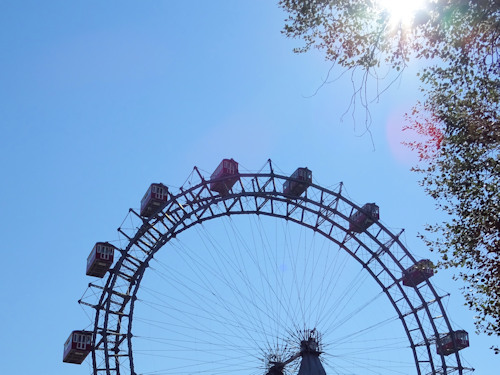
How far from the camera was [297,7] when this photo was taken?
64.2 feet

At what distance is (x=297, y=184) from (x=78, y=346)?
17.7m

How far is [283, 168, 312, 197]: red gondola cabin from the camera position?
4844 centimetres

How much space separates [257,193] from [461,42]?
2958cm

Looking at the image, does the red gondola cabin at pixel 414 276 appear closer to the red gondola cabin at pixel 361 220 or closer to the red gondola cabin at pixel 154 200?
the red gondola cabin at pixel 361 220

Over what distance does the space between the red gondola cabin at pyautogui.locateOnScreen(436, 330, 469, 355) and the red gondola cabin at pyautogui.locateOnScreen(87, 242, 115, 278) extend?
76.0 feet

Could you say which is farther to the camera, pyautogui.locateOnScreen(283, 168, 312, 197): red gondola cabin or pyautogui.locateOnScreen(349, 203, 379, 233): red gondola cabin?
pyautogui.locateOnScreen(349, 203, 379, 233): red gondola cabin

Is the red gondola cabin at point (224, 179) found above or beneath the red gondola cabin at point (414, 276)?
above

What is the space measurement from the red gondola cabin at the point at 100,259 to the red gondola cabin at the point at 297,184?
482 inches

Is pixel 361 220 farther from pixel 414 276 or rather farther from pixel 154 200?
pixel 154 200

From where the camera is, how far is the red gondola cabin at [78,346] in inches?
1681

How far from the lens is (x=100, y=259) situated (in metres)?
44.9

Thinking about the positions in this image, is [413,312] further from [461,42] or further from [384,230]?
[461,42]


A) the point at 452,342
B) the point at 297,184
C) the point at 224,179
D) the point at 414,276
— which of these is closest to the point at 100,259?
the point at 224,179

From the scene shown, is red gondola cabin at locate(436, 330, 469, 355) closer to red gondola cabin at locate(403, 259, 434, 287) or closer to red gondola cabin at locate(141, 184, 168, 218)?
red gondola cabin at locate(403, 259, 434, 287)
